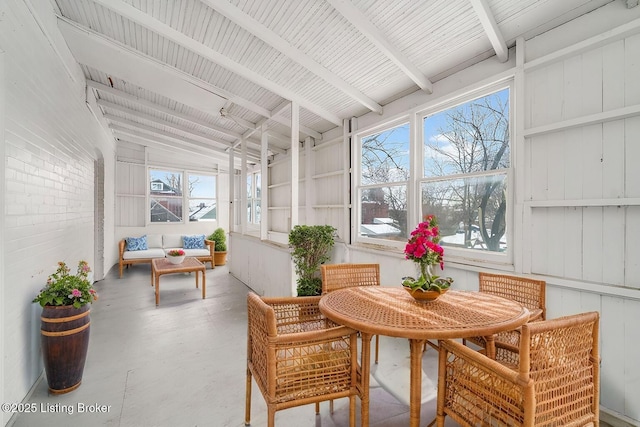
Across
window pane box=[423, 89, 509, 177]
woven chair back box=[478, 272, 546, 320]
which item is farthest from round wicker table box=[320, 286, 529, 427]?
window pane box=[423, 89, 509, 177]

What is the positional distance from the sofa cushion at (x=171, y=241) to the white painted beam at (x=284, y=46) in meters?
6.52

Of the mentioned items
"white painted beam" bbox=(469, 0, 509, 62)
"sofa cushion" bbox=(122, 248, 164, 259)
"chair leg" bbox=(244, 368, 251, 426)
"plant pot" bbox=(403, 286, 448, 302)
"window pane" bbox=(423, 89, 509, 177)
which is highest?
"white painted beam" bbox=(469, 0, 509, 62)

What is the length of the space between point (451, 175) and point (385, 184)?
99cm

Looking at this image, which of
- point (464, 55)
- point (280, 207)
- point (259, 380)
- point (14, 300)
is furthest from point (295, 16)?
point (280, 207)

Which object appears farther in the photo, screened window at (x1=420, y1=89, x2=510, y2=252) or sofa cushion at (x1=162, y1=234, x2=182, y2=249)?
sofa cushion at (x1=162, y1=234, x2=182, y2=249)

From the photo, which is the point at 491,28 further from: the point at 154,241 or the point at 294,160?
the point at 154,241

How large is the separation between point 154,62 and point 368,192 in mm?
3327

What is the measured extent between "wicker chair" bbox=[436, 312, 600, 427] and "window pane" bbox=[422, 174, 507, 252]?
1491mm

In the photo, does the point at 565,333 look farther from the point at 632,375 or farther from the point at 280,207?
the point at 280,207

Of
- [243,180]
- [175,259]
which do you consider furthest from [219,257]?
[175,259]

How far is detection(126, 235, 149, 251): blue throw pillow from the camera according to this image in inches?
291

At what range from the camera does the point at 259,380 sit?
163 centimetres

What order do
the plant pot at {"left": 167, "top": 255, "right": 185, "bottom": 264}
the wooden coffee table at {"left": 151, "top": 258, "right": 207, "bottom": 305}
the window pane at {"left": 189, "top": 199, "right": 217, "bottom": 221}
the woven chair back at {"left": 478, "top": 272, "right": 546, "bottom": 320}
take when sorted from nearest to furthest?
the woven chair back at {"left": 478, "top": 272, "right": 546, "bottom": 320} → the wooden coffee table at {"left": 151, "top": 258, "right": 207, "bottom": 305} → the plant pot at {"left": 167, "top": 255, "right": 185, "bottom": 264} → the window pane at {"left": 189, "top": 199, "right": 217, "bottom": 221}

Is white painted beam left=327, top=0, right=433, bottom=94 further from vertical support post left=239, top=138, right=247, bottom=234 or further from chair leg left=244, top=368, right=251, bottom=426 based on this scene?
vertical support post left=239, top=138, right=247, bottom=234
